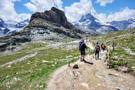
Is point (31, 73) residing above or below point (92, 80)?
below

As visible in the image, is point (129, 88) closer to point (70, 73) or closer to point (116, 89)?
point (116, 89)

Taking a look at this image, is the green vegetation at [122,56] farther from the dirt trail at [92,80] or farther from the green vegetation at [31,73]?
the green vegetation at [31,73]

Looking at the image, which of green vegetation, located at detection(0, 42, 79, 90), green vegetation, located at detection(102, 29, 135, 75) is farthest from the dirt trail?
green vegetation, located at detection(102, 29, 135, 75)

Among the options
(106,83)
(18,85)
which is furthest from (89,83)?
(18,85)

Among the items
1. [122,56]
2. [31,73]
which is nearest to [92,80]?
[31,73]

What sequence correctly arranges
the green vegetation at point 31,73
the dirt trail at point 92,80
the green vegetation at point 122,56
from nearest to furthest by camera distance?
1. the dirt trail at point 92,80
2. the green vegetation at point 31,73
3. the green vegetation at point 122,56

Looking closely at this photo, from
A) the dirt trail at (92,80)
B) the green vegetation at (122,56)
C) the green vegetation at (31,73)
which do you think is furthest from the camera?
the green vegetation at (122,56)

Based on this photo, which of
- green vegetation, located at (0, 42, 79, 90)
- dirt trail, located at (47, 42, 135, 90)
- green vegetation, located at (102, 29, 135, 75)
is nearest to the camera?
dirt trail, located at (47, 42, 135, 90)

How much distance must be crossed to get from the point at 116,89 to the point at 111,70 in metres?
5.82

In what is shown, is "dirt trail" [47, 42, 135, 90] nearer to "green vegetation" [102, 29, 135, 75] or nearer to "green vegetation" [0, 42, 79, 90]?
"green vegetation" [0, 42, 79, 90]

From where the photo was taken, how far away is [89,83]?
16578 millimetres

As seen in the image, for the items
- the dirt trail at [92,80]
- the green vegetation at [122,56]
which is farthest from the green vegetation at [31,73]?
the green vegetation at [122,56]

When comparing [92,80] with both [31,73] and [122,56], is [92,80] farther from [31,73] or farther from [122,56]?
[122,56]

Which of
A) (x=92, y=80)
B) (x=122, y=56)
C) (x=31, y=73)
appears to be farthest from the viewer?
(x=122, y=56)
